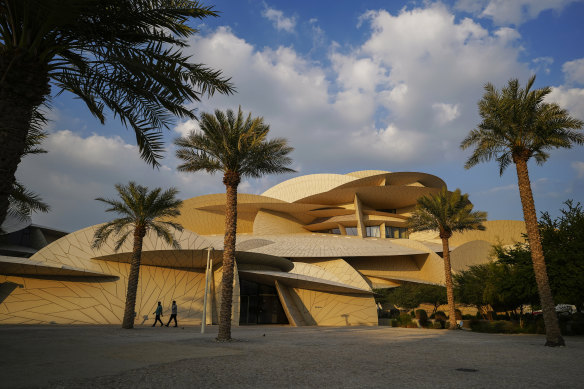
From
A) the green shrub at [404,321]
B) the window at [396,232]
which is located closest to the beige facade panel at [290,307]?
the green shrub at [404,321]

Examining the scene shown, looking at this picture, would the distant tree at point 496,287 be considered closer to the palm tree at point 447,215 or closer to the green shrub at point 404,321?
the palm tree at point 447,215

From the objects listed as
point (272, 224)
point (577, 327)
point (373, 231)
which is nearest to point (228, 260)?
point (577, 327)

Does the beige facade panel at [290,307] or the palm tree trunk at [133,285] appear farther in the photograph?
the beige facade panel at [290,307]

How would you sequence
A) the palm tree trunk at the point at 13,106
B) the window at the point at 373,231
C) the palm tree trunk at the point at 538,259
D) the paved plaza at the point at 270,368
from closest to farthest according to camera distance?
the palm tree trunk at the point at 13,106
the paved plaza at the point at 270,368
the palm tree trunk at the point at 538,259
the window at the point at 373,231

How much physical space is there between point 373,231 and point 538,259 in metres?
41.7

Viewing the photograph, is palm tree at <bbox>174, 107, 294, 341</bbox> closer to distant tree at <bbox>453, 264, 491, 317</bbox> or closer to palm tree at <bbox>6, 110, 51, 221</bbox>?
palm tree at <bbox>6, 110, 51, 221</bbox>

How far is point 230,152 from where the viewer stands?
15.1 metres

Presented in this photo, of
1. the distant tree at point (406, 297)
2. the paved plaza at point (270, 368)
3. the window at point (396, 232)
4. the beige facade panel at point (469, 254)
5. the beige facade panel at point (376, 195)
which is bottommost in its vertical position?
the paved plaza at point (270, 368)

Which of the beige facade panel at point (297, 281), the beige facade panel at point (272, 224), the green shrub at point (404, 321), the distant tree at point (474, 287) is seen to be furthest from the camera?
the beige facade panel at point (272, 224)

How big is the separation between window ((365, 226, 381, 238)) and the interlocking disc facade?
3.08ft

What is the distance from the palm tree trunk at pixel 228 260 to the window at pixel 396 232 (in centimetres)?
4380

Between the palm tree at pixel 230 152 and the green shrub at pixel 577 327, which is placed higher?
the palm tree at pixel 230 152

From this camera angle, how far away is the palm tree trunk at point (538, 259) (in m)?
13.9

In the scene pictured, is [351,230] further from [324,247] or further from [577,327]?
[577,327]
